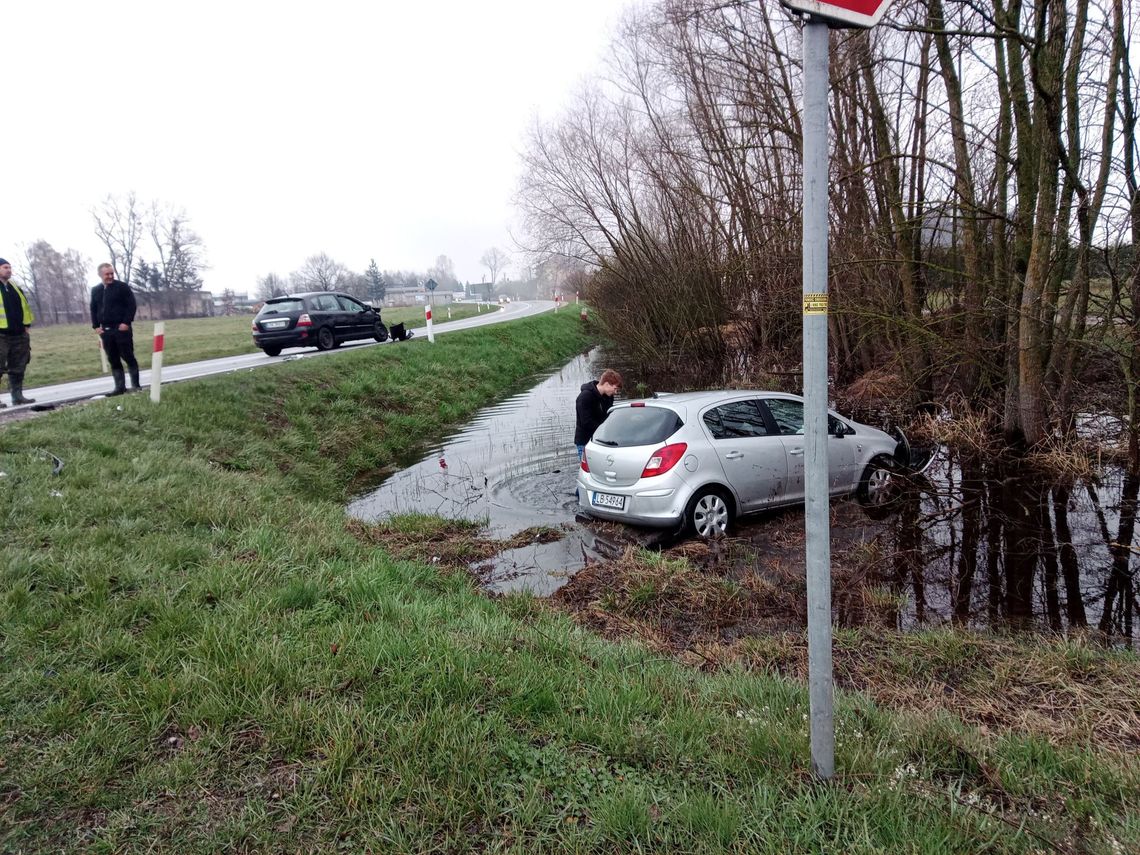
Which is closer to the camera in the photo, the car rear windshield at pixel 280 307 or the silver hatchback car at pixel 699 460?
the silver hatchback car at pixel 699 460

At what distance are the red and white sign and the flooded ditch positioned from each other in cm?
383

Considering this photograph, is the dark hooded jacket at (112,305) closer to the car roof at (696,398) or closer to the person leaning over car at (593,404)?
the person leaning over car at (593,404)

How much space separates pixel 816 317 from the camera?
2277 millimetres

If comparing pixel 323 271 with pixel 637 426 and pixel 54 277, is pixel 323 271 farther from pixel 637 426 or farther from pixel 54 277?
pixel 637 426

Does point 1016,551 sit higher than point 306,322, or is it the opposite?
point 306,322

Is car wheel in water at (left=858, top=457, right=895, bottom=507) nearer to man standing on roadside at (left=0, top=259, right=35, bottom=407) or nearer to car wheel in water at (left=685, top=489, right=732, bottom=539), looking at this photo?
car wheel in water at (left=685, top=489, right=732, bottom=539)

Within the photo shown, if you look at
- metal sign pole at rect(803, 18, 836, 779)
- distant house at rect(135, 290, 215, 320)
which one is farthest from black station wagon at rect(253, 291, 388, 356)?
distant house at rect(135, 290, 215, 320)

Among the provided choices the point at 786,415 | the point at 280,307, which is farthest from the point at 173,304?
the point at 786,415

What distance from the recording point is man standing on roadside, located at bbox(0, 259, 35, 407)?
9789 mm

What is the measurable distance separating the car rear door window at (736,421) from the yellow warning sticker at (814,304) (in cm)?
488

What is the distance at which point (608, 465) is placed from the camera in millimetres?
7285

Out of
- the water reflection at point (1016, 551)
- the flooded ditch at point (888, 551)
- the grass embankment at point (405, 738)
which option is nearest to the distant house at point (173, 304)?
the flooded ditch at point (888, 551)

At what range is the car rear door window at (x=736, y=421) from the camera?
23.6ft

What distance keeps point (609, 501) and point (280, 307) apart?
15.3m
